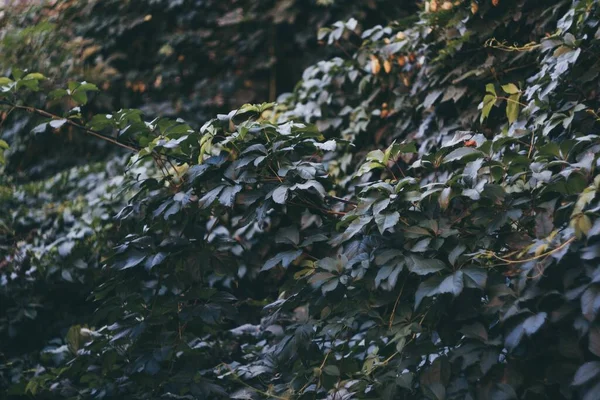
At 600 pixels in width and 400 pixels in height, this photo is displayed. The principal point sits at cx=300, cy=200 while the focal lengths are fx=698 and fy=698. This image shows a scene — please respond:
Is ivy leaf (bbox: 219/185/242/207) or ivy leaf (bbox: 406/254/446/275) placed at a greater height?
ivy leaf (bbox: 219/185/242/207)

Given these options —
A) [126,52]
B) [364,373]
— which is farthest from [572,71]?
[126,52]

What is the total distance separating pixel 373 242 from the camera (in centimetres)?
230

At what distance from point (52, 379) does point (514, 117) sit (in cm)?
228

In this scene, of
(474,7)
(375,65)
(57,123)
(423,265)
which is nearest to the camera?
(423,265)

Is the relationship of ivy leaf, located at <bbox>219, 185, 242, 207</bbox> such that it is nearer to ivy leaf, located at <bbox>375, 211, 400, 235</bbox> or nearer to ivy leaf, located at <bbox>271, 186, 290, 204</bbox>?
ivy leaf, located at <bbox>271, 186, 290, 204</bbox>

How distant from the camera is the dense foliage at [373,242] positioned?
2.06 m

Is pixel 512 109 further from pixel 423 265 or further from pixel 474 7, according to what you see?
pixel 423 265

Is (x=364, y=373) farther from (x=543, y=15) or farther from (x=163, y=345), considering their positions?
(x=543, y=15)

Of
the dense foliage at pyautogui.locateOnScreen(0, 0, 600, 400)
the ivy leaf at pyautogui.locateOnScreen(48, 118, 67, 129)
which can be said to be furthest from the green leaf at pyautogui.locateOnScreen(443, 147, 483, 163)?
the ivy leaf at pyautogui.locateOnScreen(48, 118, 67, 129)

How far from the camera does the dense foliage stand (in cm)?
206

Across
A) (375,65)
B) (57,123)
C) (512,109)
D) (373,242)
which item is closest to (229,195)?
(373,242)

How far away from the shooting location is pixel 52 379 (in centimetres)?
309

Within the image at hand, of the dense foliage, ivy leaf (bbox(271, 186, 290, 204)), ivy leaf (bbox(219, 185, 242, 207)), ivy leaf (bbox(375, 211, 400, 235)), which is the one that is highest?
ivy leaf (bbox(219, 185, 242, 207))

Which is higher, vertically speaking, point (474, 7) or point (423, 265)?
point (474, 7)
